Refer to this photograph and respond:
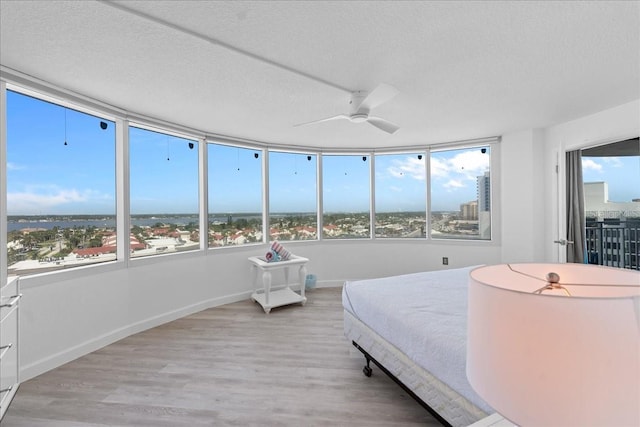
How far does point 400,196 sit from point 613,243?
8.98ft

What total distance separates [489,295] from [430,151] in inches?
182

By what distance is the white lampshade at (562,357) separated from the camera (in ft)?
1.64

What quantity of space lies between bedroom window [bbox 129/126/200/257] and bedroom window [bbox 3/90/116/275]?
0.27m

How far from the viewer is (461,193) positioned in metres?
4.71

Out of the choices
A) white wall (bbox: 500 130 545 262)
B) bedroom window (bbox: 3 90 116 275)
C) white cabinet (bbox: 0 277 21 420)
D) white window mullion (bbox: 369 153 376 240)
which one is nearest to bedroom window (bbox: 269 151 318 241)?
white window mullion (bbox: 369 153 376 240)

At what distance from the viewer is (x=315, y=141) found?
4496 millimetres

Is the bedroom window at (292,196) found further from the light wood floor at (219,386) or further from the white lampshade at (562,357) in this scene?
the white lampshade at (562,357)

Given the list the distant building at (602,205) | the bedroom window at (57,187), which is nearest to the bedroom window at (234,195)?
the bedroom window at (57,187)

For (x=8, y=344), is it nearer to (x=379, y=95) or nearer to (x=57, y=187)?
(x=57, y=187)

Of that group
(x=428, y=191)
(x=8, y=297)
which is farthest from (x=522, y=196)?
(x=8, y=297)

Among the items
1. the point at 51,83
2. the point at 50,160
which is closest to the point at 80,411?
the point at 50,160

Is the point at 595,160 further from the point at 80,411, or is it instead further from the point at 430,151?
the point at 80,411

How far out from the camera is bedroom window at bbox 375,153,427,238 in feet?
16.4

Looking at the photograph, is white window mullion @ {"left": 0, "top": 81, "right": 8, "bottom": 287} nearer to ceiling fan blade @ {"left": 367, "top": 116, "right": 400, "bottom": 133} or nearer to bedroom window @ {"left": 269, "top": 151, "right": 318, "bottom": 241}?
ceiling fan blade @ {"left": 367, "top": 116, "right": 400, "bottom": 133}
